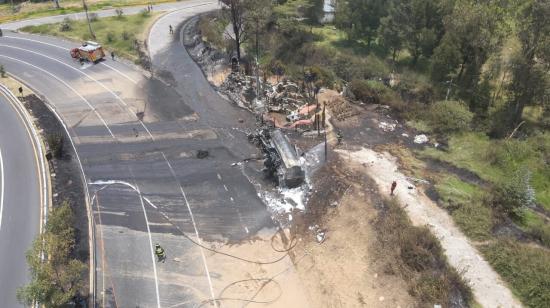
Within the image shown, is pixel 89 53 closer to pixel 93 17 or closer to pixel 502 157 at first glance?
pixel 93 17

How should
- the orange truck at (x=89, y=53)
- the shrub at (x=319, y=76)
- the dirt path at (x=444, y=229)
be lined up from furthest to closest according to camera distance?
the orange truck at (x=89, y=53) → the shrub at (x=319, y=76) → the dirt path at (x=444, y=229)

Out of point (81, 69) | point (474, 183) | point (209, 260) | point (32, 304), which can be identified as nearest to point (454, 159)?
point (474, 183)

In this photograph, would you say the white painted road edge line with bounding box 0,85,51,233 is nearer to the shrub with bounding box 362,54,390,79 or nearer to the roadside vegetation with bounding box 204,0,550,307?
the roadside vegetation with bounding box 204,0,550,307

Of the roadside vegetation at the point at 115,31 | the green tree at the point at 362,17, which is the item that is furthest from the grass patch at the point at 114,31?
the green tree at the point at 362,17

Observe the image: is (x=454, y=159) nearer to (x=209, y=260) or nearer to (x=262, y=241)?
(x=262, y=241)

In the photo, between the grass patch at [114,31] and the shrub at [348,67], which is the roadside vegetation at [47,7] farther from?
the shrub at [348,67]
